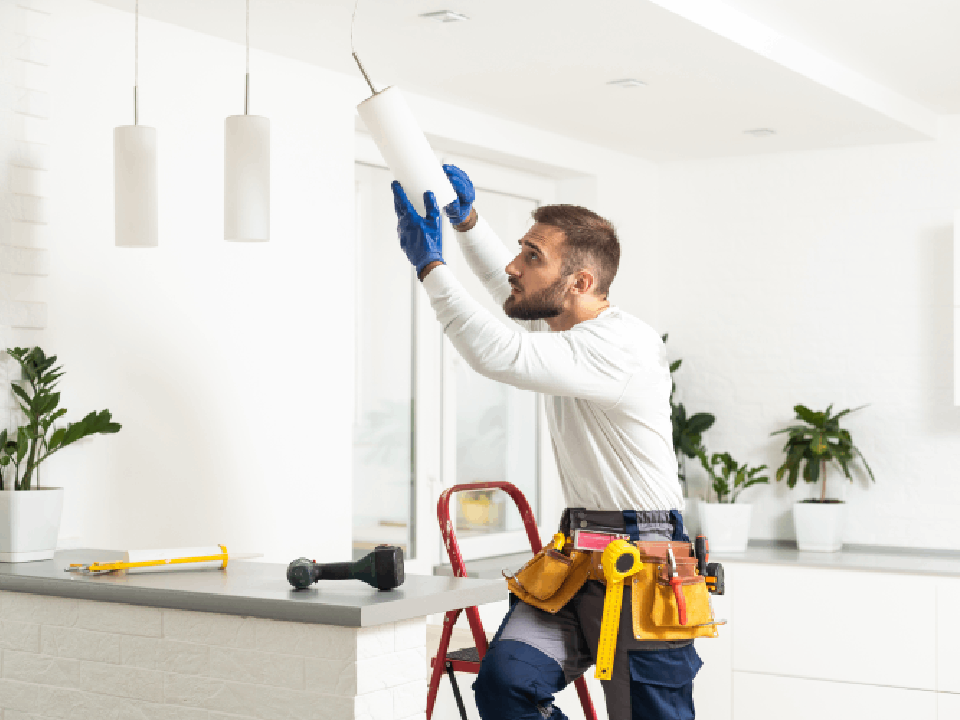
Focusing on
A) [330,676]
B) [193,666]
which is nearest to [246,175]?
[193,666]

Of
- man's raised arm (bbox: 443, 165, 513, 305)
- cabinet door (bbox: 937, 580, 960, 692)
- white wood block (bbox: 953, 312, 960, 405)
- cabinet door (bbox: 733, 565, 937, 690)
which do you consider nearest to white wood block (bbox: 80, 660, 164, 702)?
man's raised arm (bbox: 443, 165, 513, 305)

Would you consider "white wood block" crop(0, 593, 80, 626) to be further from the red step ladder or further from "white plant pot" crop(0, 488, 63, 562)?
the red step ladder

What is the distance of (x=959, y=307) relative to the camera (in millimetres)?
4730

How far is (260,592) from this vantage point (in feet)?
7.22

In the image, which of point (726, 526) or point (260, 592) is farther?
point (726, 526)

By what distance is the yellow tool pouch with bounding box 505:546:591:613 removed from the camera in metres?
2.45

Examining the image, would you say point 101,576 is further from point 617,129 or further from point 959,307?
point 959,307

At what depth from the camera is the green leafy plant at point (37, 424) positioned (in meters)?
2.76

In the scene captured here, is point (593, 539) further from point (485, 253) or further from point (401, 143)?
point (401, 143)

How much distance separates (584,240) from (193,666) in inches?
45.4

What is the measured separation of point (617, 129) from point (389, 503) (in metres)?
1.79

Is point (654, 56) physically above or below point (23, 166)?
above

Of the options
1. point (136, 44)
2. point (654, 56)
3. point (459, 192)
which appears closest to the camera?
point (459, 192)

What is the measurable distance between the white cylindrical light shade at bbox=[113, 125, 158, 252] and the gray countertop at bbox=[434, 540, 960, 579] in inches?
83.8
